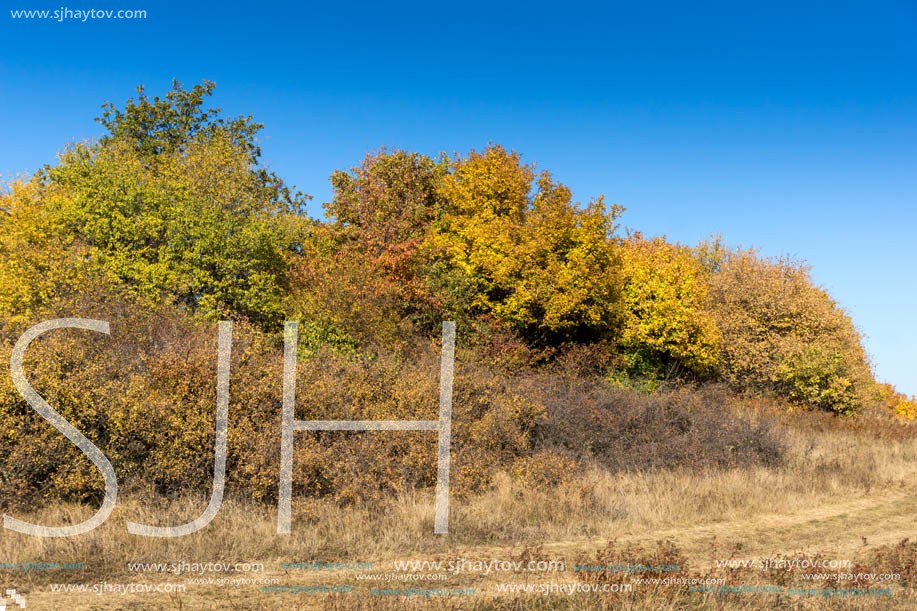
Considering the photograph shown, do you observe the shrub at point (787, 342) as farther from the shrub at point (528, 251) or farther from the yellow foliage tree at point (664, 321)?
the shrub at point (528, 251)

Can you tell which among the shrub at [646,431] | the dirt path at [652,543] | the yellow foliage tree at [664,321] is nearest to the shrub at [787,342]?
the yellow foliage tree at [664,321]

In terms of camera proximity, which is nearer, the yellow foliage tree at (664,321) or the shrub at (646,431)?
the shrub at (646,431)

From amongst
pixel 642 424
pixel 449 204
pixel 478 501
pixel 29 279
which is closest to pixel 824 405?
pixel 642 424

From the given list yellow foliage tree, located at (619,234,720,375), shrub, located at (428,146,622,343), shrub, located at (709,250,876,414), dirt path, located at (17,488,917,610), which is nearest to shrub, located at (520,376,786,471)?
dirt path, located at (17,488,917,610)

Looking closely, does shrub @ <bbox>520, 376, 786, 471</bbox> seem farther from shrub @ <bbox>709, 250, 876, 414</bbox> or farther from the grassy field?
shrub @ <bbox>709, 250, 876, 414</bbox>

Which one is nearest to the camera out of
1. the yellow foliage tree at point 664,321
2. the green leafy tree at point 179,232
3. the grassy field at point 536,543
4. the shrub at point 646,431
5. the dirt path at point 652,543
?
the dirt path at point 652,543

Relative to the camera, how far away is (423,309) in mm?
23438

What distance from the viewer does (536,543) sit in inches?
382

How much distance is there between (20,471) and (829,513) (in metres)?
14.3

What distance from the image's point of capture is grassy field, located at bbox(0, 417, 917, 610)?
720 cm

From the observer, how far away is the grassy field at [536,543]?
7.20 m

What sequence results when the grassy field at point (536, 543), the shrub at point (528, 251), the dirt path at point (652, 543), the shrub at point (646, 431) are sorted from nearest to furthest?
1. the dirt path at point (652, 543)
2. the grassy field at point (536, 543)
3. the shrub at point (646, 431)
4. the shrub at point (528, 251)

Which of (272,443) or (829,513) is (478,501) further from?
(829,513)

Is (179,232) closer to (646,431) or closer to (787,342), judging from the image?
(646,431)
